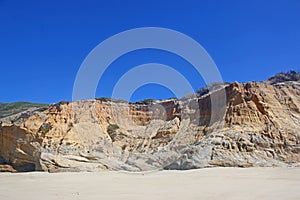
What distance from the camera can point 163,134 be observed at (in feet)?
58.5

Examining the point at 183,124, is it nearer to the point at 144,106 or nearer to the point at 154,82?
the point at 154,82

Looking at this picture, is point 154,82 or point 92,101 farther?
point 92,101

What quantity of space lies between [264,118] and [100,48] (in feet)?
24.5

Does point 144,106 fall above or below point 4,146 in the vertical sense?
above

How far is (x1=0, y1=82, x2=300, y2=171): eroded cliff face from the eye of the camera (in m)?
12.9

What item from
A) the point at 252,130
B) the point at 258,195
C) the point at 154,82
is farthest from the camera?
the point at 154,82

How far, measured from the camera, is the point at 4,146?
20.3 meters

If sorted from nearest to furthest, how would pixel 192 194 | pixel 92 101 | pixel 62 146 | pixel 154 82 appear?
pixel 192 194
pixel 154 82
pixel 62 146
pixel 92 101

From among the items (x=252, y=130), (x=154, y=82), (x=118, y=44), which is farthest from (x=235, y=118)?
(x=118, y=44)

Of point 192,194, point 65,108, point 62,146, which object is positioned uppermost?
point 65,108

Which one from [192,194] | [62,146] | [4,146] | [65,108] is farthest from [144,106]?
[192,194]

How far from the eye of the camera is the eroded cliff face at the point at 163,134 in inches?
509

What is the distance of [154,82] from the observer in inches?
602

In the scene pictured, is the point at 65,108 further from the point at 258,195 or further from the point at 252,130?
the point at 258,195
